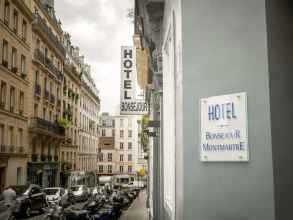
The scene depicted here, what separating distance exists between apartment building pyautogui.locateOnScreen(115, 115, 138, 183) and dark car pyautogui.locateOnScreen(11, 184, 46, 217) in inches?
2647

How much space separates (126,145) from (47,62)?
52.8 m

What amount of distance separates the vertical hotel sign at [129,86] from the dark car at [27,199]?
911cm

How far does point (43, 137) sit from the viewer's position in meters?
40.8

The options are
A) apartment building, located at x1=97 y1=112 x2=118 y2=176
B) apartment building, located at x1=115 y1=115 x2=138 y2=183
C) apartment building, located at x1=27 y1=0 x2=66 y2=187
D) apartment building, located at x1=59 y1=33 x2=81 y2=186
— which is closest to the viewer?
apartment building, located at x1=27 y1=0 x2=66 y2=187

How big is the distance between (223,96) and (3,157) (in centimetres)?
2920

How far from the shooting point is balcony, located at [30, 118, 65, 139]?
37.5 meters

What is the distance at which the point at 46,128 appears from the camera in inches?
1602

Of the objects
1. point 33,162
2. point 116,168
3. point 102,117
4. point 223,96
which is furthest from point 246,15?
point 102,117

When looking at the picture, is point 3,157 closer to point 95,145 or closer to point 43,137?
point 43,137

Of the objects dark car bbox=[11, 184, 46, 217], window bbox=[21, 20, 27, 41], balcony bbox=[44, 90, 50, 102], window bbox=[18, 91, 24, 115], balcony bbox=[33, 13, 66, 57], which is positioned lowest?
dark car bbox=[11, 184, 46, 217]

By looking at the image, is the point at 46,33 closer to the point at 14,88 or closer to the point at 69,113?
the point at 14,88

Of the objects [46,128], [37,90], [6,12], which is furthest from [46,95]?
[6,12]

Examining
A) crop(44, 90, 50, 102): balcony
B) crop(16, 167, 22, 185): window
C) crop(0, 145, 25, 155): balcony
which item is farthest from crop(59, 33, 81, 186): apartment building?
crop(16, 167, 22, 185): window

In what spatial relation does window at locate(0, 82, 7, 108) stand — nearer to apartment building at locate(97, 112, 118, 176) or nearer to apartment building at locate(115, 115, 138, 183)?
apartment building at locate(97, 112, 118, 176)
